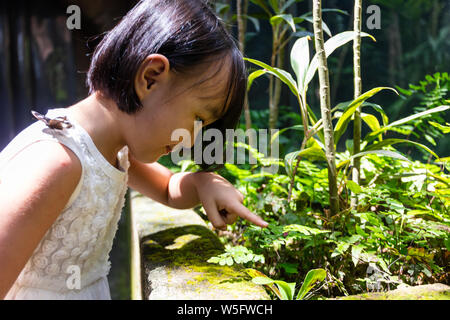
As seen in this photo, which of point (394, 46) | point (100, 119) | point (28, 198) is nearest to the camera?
point (28, 198)

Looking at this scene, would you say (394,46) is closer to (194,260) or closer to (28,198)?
(194,260)

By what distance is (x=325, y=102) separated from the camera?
1.12 m

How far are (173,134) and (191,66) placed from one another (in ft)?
0.55

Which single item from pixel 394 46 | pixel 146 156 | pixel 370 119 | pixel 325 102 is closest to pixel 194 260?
pixel 146 156

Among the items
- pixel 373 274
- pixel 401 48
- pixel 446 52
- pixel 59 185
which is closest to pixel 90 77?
pixel 59 185

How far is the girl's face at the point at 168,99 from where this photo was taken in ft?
3.17

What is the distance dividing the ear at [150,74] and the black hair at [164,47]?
0.04ft

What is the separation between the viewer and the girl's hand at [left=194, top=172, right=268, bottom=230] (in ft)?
Result: 3.59

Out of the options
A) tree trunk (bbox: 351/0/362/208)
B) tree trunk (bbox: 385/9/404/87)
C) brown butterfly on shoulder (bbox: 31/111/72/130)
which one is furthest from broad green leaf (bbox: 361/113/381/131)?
tree trunk (bbox: 385/9/404/87)

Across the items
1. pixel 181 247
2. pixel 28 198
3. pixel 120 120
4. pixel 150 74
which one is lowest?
pixel 181 247

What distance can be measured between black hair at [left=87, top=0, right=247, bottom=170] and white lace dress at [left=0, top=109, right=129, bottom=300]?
0.14 m

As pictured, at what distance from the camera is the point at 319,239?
3.47 ft

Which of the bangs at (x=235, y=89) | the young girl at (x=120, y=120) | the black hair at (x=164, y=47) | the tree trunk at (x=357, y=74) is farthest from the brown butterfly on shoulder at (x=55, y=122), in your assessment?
the tree trunk at (x=357, y=74)

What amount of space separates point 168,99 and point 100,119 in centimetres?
19
